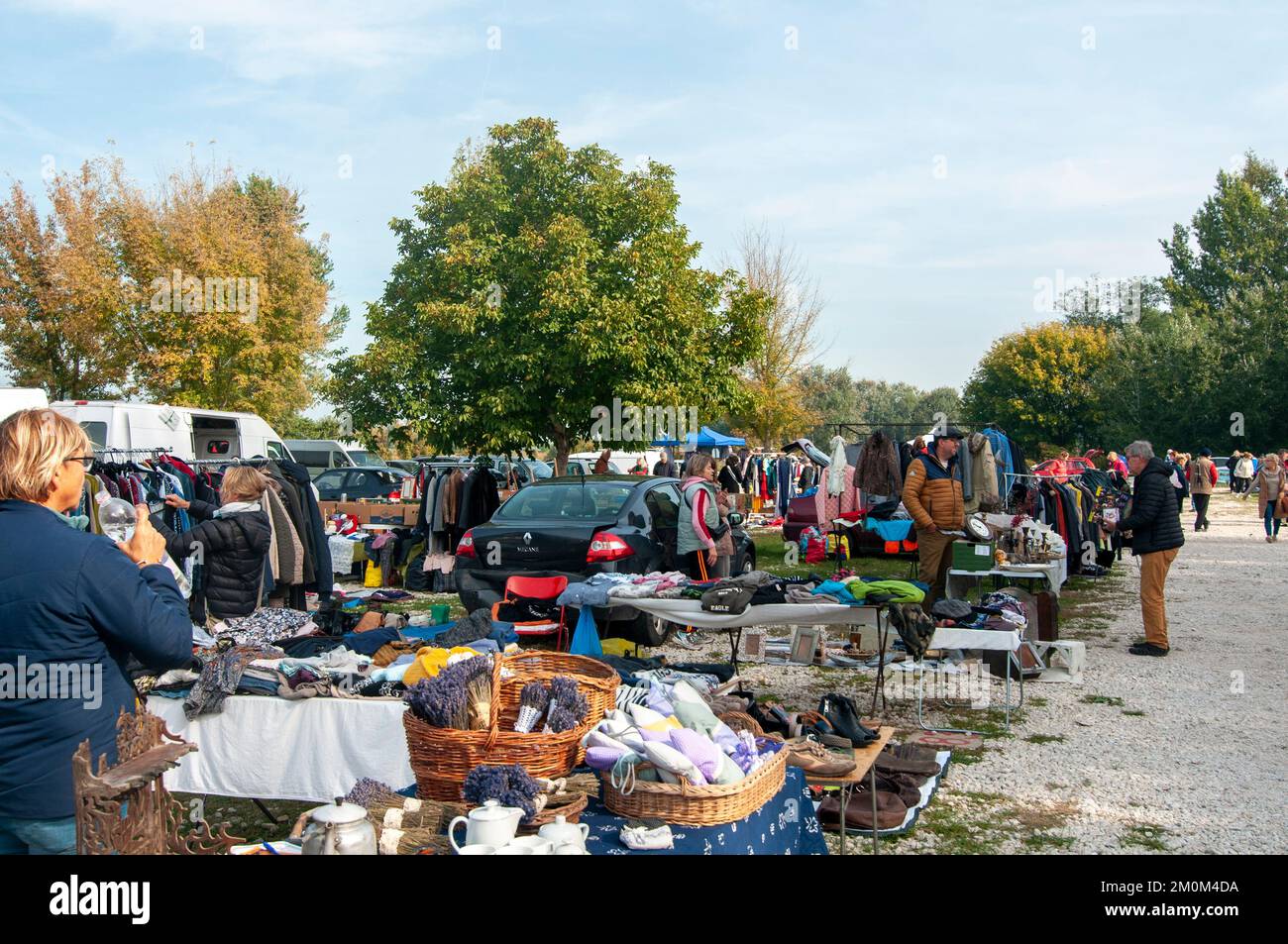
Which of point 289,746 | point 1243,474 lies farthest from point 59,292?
point 1243,474

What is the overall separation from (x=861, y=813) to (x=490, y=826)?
2.94 m

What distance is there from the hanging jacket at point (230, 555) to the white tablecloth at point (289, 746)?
80.1 inches

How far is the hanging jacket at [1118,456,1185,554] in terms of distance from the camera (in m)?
9.45

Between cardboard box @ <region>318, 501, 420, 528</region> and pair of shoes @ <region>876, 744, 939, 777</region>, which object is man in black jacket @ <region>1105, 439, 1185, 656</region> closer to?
pair of shoes @ <region>876, 744, 939, 777</region>

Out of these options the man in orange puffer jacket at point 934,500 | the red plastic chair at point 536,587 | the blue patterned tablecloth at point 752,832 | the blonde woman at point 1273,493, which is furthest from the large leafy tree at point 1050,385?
the blue patterned tablecloth at point 752,832

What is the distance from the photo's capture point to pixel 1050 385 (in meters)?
50.8

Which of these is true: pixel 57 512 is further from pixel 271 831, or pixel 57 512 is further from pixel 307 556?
pixel 307 556

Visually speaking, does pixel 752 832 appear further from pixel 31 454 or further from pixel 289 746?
pixel 289 746

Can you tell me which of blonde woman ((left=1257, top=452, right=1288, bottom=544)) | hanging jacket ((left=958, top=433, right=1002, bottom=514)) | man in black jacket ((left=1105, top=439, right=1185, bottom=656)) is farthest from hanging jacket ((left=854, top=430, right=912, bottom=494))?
blonde woman ((left=1257, top=452, right=1288, bottom=544))

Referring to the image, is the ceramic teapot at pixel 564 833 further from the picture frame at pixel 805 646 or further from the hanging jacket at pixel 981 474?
the hanging jacket at pixel 981 474
